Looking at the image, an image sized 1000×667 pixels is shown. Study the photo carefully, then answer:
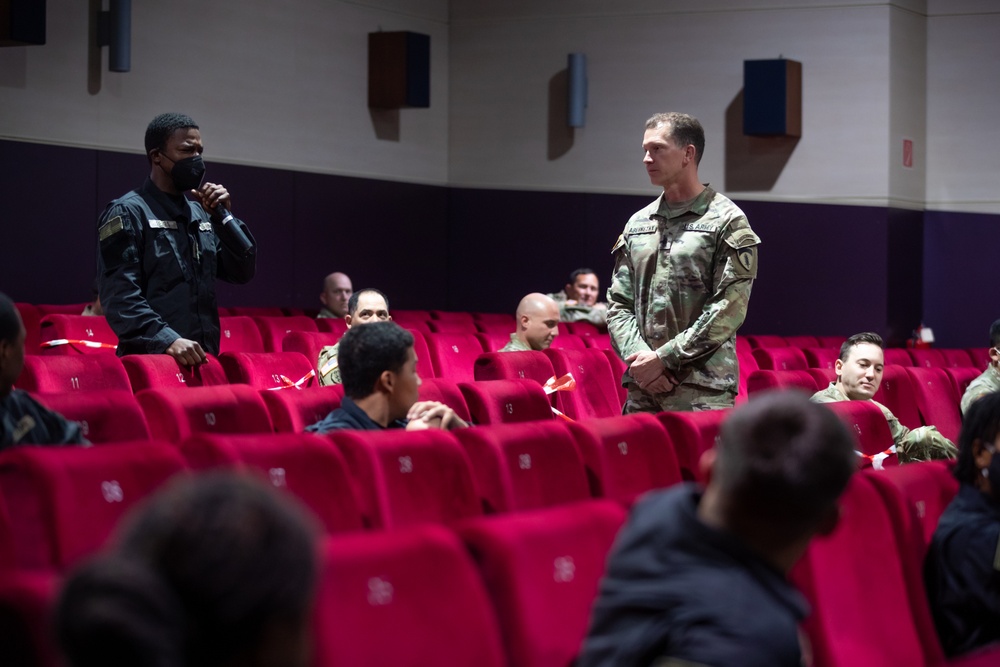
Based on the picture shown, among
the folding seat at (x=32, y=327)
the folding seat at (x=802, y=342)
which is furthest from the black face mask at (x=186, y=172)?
the folding seat at (x=802, y=342)

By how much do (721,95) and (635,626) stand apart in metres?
8.06

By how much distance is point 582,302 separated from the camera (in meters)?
8.06

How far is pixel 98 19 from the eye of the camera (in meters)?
7.38

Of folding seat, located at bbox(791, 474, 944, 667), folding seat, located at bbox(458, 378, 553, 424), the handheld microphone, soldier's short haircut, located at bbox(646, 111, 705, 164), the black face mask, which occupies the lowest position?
folding seat, located at bbox(791, 474, 944, 667)

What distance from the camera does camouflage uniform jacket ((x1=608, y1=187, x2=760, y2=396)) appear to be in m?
3.01

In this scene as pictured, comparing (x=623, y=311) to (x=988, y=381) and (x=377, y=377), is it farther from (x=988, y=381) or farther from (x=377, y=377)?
(x=988, y=381)

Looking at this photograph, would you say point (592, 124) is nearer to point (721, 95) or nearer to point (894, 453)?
point (721, 95)

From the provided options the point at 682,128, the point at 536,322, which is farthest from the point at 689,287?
the point at 536,322

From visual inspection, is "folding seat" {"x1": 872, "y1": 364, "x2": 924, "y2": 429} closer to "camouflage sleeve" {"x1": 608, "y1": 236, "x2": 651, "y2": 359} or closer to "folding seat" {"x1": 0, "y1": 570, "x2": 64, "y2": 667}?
"camouflage sleeve" {"x1": 608, "y1": 236, "x2": 651, "y2": 359}

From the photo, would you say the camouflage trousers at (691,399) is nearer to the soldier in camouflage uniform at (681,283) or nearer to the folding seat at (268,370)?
the soldier in camouflage uniform at (681,283)

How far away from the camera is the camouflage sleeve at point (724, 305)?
3.00 meters

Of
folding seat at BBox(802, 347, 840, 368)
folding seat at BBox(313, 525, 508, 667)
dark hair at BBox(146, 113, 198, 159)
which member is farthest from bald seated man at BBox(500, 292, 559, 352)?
folding seat at BBox(313, 525, 508, 667)

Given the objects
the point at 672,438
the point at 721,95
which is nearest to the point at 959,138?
the point at 721,95

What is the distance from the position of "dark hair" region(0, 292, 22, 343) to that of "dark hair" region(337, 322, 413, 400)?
2.29 feet
